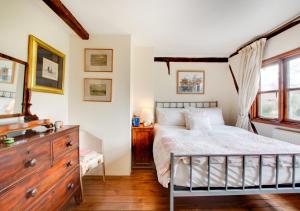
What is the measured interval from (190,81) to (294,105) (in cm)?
198

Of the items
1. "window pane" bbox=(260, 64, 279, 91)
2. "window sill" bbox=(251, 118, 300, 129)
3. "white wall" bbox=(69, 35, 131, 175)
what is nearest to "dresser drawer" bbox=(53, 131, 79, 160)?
A: "white wall" bbox=(69, 35, 131, 175)

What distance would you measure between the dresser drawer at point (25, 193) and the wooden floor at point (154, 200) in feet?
2.45

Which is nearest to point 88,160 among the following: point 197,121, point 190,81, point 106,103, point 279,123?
point 106,103

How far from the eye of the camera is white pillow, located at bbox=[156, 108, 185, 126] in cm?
355

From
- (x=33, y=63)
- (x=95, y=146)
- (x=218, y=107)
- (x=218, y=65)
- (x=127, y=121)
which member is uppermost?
(x=218, y=65)

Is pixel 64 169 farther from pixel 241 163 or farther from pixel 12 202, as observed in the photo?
pixel 241 163

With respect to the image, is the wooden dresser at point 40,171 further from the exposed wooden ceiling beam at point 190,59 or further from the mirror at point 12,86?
the exposed wooden ceiling beam at point 190,59

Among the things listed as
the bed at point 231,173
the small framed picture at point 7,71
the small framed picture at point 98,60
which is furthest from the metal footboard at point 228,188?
the small framed picture at point 98,60

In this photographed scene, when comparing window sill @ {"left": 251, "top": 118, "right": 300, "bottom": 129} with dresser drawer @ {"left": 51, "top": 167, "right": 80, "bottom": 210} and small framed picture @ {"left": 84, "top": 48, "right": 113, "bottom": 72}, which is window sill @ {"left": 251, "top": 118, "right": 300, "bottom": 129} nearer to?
small framed picture @ {"left": 84, "top": 48, "right": 113, "bottom": 72}

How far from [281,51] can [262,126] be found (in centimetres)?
133

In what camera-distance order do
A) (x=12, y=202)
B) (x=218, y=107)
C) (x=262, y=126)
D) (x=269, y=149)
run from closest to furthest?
(x=12, y=202) → (x=269, y=149) → (x=262, y=126) → (x=218, y=107)

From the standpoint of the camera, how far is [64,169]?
176cm

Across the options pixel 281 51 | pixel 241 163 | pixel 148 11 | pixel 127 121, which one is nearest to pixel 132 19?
pixel 148 11

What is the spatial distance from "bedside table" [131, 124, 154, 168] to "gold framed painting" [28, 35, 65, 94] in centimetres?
143
